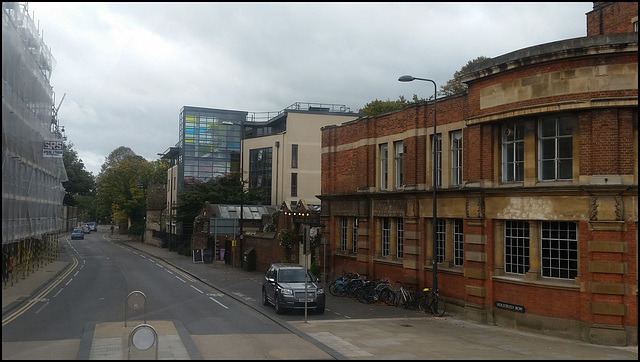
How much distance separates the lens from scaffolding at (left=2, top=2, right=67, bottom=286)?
24438 millimetres

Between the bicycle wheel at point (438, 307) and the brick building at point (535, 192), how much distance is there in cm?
32

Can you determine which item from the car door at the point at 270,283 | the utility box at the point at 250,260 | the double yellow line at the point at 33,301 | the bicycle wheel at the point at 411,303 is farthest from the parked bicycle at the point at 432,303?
the utility box at the point at 250,260

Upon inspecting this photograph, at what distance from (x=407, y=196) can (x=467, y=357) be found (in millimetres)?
11017

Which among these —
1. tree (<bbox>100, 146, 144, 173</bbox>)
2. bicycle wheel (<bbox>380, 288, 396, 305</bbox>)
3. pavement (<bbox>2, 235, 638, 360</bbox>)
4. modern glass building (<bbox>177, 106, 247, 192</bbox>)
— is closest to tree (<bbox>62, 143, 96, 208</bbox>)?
tree (<bbox>100, 146, 144, 173</bbox>)

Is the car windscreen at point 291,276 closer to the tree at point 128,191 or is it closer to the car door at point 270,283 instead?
the car door at point 270,283

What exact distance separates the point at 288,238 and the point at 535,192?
18710 millimetres

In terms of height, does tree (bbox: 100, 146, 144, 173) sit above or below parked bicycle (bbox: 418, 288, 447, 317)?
above

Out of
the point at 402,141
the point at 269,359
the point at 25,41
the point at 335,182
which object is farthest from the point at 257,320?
the point at 25,41

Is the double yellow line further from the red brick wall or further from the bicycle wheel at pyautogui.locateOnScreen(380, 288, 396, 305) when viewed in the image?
the red brick wall

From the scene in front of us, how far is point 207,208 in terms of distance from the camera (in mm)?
49594

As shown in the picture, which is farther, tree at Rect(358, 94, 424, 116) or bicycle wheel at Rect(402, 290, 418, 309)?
tree at Rect(358, 94, 424, 116)

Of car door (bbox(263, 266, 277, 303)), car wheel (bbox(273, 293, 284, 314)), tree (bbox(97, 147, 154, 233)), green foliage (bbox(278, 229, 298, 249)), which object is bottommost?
car wheel (bbox(273, 293, 284, 314))

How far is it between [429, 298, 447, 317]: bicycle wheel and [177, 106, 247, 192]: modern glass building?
48323 mm

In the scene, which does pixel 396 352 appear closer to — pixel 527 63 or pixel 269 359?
pixel 269 359
